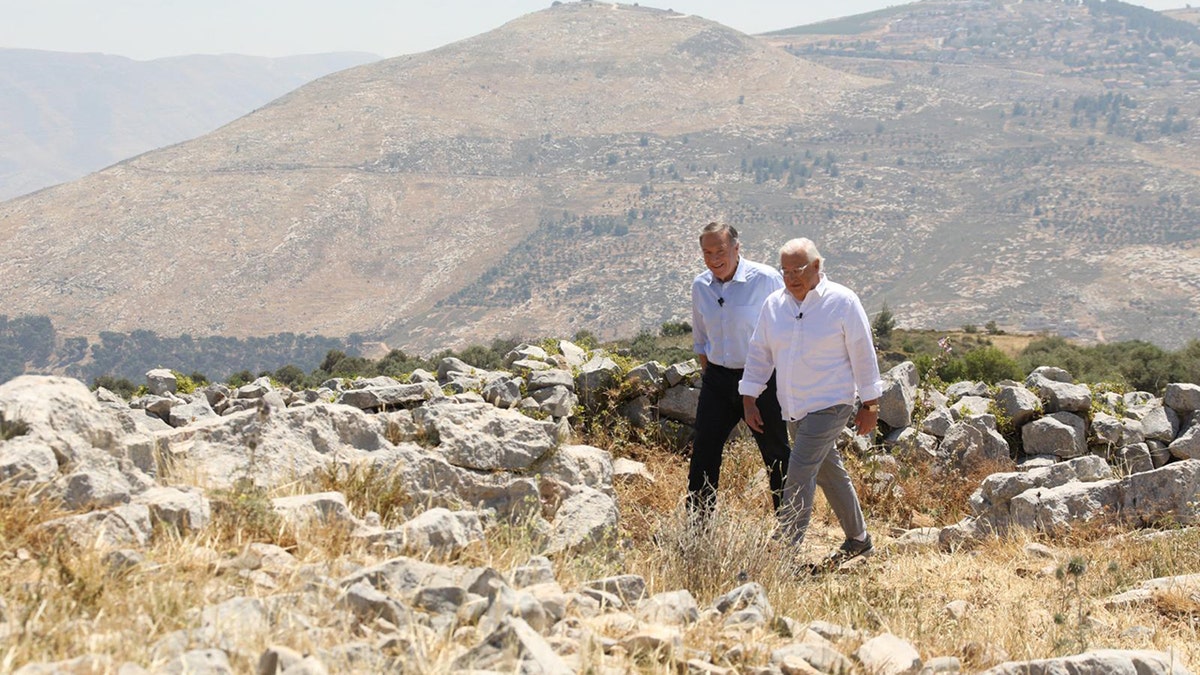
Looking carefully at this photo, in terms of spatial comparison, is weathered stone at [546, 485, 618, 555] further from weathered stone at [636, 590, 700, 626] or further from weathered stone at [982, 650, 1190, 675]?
weathered stone at [982, 650, 1190, 675]

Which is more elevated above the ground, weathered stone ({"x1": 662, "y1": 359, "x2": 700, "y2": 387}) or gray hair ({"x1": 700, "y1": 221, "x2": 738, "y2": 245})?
gray hair ({"x1": 700, "y1": 221, "x2": 738, "y2": 245})

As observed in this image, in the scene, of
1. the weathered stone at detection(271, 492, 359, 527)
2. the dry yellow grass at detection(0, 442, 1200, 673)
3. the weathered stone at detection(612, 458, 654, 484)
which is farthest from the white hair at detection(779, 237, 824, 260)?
the weathered stone at detection(271, 492, 359, 527)

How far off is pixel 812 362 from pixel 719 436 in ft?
3.08

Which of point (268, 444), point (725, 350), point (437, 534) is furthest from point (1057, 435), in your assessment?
point (268, 444)

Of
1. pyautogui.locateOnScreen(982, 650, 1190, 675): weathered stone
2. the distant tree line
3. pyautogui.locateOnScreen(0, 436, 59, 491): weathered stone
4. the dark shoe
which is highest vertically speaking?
pyautogui.locateOnScreen(0, 436, 59, 491): weathered stone

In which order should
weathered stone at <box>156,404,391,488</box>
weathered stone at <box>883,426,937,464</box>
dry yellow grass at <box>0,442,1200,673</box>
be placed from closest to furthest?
dry yellow grass at <box>0,442,1200,673</box> < weathered stone at <box>156,404,391,488</box> < weathered stone at <box>883,426,937,464</box>

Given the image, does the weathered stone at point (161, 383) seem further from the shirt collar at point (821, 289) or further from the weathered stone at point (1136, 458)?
the weathered stone at point (1136, 458)

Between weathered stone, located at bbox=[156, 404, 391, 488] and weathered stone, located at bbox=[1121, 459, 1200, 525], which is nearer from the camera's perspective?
weathered stone, located at bbox=[156, 404, 391, 488]

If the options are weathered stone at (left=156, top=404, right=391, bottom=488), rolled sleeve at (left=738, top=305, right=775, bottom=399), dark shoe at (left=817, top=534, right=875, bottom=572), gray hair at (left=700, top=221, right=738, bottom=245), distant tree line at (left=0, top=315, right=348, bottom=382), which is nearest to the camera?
weathered stone at (left=156, top=404, right=391, bottom=488)

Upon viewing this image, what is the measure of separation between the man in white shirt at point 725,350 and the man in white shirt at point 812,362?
39 cm

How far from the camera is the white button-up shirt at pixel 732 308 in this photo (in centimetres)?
682

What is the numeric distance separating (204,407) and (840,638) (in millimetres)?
5235

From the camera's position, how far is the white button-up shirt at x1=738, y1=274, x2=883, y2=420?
6125 mm

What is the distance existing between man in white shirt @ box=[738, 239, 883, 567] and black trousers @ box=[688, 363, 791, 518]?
1.37 ft
